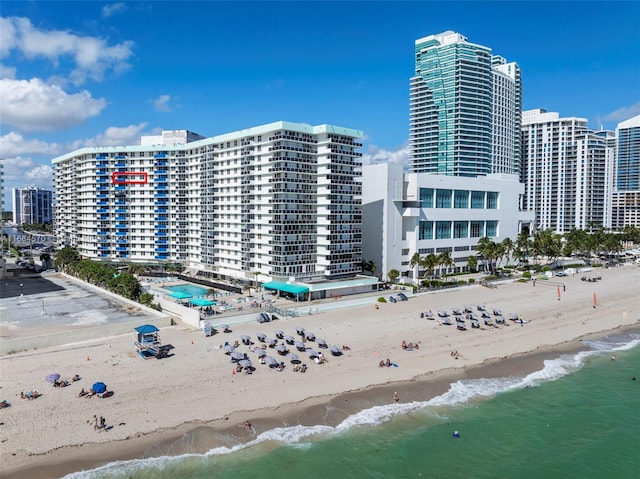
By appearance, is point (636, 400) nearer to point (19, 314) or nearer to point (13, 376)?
point (13, 376)

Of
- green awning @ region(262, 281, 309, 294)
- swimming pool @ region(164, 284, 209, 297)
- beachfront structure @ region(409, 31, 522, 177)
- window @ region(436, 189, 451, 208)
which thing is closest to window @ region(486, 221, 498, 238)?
window @ region(436, 189, 451, 208)

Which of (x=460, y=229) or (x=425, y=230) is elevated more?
(x=460, y=229)

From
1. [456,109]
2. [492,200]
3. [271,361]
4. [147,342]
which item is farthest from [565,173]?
[147,342]

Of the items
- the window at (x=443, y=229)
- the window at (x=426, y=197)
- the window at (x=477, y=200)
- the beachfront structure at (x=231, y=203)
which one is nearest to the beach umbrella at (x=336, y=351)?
the beachfront structure at (x=231, y=203)

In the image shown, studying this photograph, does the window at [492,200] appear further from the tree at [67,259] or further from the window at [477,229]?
the tree at [67,259]

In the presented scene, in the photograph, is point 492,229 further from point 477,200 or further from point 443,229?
point 443,229

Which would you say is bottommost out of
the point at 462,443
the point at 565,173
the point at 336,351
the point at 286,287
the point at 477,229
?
the point at 462,443
